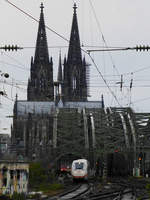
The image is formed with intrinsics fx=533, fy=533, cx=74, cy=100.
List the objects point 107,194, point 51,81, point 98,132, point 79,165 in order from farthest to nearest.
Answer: point 51,81 < point 98,132 < point 79,165 < point 107,194

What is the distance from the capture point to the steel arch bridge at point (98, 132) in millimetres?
63722

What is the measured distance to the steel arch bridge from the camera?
63.7 metres

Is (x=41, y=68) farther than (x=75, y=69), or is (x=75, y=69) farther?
(x=75, y=69)

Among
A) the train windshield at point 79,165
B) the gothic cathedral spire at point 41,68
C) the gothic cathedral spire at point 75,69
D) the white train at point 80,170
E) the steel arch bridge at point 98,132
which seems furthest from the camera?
the gothic cathedral spire at point 75,69

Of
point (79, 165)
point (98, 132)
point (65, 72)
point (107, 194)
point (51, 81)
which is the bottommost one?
point (107, 194)

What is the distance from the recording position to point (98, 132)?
2707 inches

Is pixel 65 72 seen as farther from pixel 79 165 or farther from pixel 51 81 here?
pixel 79 165

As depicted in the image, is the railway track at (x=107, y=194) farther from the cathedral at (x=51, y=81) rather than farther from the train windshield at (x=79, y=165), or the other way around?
the cathedral at (x=51, y=81)

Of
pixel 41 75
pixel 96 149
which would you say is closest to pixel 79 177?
pixel 96 149

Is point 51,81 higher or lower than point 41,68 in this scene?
lower

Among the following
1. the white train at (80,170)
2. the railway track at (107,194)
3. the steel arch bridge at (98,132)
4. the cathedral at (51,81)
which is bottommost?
the railway track at (107,194)

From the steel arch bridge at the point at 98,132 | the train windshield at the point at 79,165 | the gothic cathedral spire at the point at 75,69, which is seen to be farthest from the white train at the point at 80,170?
the gothic cathedral spire at the point at 75,69

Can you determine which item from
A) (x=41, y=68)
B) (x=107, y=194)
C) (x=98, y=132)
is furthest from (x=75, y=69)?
(x=107, y=194)

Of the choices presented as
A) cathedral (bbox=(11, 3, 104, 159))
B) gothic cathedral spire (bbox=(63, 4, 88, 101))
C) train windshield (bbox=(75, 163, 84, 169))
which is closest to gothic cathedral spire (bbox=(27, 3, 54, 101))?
cathedral (bbox=(11, 3, 104, 159))
